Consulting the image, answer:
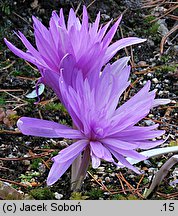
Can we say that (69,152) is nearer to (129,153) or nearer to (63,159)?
(63,159)

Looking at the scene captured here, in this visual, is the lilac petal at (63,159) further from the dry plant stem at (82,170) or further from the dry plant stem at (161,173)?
the dry plant stem at (161,173)

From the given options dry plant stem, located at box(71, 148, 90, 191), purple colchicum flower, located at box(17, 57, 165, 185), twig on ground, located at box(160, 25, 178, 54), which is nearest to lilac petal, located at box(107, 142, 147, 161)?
purple colchicum flower, located at box(17, 57, 165, 185)

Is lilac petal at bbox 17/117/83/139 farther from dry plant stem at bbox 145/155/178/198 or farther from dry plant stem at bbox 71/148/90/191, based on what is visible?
dry plant stem at bbox 145/155/178/198

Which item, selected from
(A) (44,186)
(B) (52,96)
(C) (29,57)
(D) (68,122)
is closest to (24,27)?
(B) (52,96)

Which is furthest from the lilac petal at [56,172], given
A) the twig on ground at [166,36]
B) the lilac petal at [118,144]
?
the twig on ground at [166,36]

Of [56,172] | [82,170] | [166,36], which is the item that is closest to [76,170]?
[82,170]

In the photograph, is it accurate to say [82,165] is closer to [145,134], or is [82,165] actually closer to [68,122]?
[145,134]
